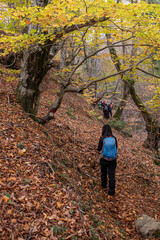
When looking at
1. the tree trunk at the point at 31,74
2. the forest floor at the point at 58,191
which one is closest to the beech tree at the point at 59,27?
the tree trunk at the point at 31,74

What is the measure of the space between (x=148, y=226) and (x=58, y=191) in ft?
7.54

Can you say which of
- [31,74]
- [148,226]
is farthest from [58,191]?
[31,74]

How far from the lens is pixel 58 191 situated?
3270 mm

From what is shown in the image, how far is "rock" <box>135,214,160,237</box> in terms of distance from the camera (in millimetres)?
3701

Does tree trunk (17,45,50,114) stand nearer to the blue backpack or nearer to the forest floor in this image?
the forest floor

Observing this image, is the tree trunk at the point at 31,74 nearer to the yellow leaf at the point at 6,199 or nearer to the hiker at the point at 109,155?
the hiker at the point at 109,155

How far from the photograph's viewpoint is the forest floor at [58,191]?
95.8 inches

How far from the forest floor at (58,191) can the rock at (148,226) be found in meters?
0.17

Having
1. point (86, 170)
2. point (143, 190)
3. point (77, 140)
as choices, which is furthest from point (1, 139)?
point (143, 190)

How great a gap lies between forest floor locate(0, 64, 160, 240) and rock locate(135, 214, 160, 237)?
0.17 metres

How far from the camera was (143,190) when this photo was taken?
6188 mm

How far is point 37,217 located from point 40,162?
1.45 metres

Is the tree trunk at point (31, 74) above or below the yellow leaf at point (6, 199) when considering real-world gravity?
above

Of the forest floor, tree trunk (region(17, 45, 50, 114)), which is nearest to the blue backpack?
the forest floor
